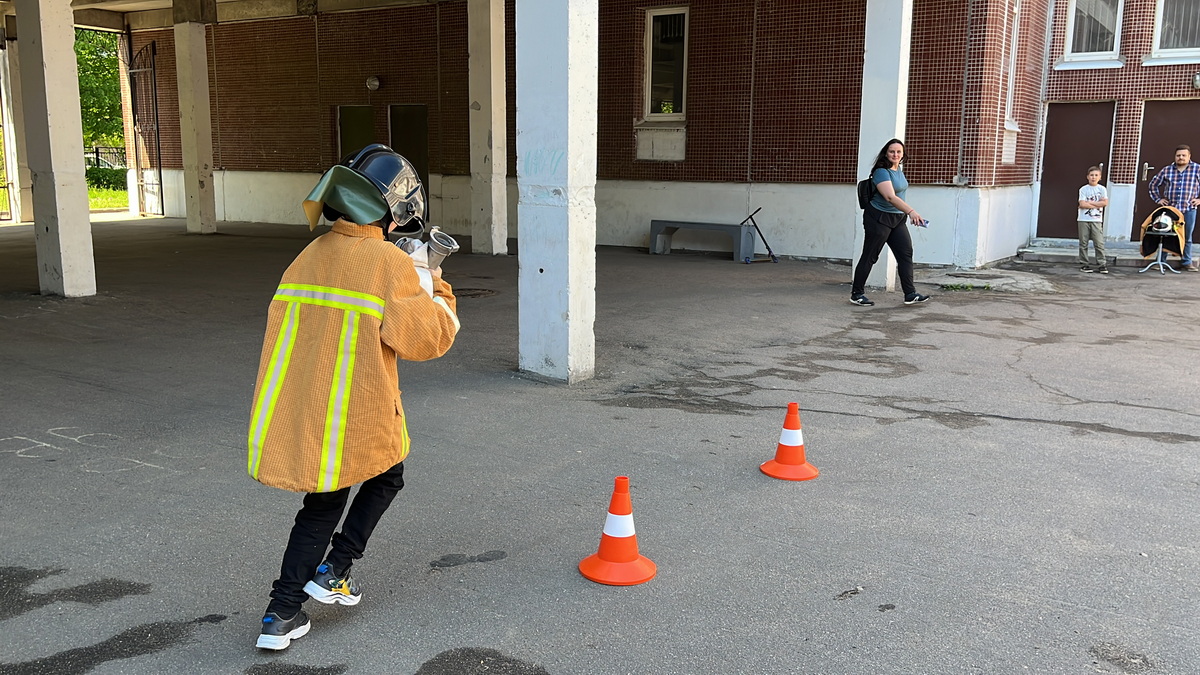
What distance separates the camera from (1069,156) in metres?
17.7

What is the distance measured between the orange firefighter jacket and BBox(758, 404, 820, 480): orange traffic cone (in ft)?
8.64

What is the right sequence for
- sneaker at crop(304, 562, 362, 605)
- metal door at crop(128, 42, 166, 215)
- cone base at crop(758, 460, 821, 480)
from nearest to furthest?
sneaker at crop(304, 562, 362, 605), cone base at crop(758, 460, 821, 480), metal door at crop(128, 42, 166, 215)

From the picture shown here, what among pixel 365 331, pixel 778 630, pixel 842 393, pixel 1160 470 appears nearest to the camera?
pixel 365 331

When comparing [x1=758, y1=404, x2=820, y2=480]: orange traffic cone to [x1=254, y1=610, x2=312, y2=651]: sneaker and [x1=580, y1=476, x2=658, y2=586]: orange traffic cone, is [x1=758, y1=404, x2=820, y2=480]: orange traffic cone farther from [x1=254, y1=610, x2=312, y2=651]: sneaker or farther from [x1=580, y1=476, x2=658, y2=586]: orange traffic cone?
[x1=254, y1=610, x2=312, y2=651]: sneaker

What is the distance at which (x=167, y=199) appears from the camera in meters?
26.8

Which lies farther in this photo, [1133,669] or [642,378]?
[642,378]

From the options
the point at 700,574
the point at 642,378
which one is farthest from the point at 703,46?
the point at 700,574

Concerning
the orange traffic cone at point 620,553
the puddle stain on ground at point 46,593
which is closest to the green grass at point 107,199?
the puddle stain on ground at point 46,593

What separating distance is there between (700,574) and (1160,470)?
319cm

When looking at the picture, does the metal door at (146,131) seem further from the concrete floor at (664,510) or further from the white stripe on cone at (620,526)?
the white stripe on cone at (620,526)

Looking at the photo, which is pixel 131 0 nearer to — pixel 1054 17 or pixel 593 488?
pixel 1054 17

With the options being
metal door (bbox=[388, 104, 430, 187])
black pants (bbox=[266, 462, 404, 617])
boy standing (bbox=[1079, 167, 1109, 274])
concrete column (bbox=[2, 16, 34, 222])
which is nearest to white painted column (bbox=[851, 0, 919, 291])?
boy standing (bbox=[1079, 167, 1109, 274])

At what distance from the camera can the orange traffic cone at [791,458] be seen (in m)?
5.23

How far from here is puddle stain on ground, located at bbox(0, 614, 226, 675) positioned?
10.4 feet
